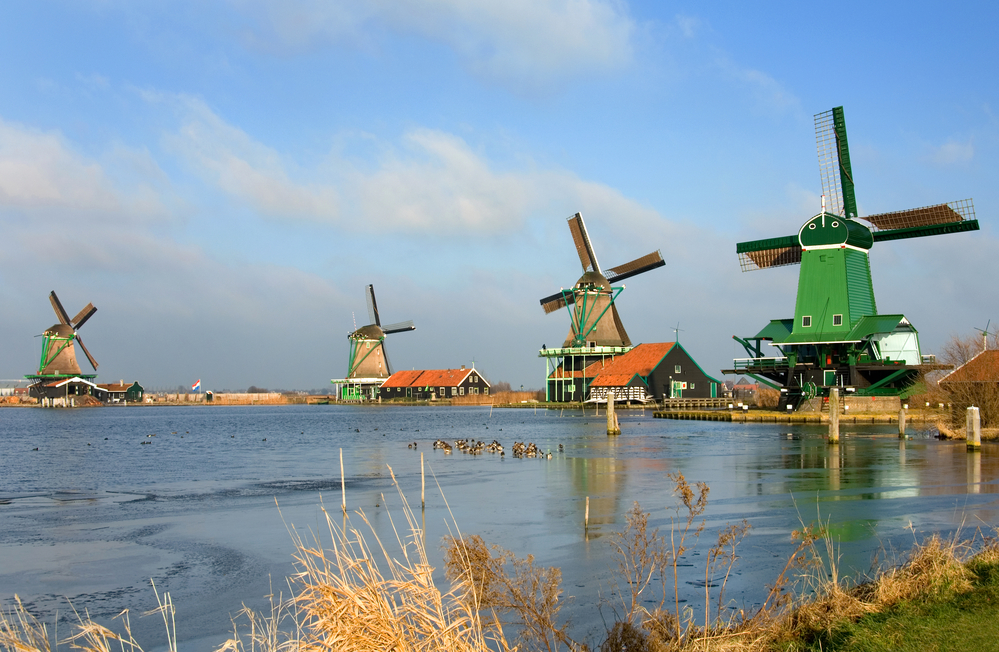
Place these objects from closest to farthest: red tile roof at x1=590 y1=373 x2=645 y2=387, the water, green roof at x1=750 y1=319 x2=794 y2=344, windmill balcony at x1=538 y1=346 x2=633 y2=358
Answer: the water
green roof at x1=750 y1=319 x2=794 y2=344
red tile roof at x1=590 y1=373 x2=645 y2=387
windmill balcony at x1=538 y1=346 x2=633 y2=358

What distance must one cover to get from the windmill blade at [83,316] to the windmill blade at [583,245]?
52.9 metres

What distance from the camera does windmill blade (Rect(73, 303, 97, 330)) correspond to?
85.7 metres

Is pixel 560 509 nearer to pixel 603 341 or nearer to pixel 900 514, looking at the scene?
pixel 900 514

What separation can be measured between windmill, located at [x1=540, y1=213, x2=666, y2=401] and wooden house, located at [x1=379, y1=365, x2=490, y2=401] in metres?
25.9

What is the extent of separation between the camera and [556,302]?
68.2m

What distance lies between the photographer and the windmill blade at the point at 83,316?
85.7 metres

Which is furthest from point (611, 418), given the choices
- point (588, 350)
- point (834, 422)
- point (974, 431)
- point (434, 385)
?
point (434, 385)

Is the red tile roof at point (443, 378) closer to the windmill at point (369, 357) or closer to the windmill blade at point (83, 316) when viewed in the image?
the windmill at point (369, 357)

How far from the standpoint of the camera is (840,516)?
1307cm

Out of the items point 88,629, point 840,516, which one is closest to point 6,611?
point 88,629

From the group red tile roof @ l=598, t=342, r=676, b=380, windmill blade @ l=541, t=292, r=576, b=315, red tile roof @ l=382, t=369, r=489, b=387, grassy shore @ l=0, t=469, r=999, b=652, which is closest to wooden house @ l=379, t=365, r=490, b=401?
red tile roof @ l=382, t=369, r=489, b=387

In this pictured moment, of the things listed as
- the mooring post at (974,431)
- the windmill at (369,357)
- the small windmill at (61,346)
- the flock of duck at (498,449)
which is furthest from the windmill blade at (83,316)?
the mooring post at (974,431)

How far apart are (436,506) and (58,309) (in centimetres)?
8292

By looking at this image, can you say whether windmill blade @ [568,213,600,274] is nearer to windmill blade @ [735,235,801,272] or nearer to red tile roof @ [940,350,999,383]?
windmill blade @ [735,235,801,272]
